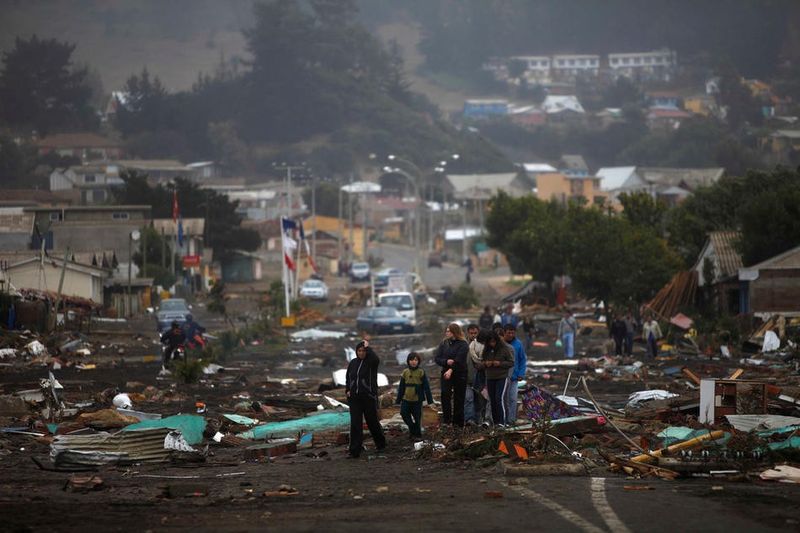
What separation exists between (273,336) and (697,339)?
46.7ft

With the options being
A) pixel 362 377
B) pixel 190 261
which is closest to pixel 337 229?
pixel 190 261

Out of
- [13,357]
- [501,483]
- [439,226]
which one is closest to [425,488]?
[501,483]

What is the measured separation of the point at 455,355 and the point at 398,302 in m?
36.0

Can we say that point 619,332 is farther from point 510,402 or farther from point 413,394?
point 413,394

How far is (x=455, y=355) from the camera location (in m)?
17.9

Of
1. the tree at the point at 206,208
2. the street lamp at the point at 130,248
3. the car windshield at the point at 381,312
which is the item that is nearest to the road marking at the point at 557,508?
the car windshield at the point at 381,312

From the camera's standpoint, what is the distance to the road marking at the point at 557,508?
36.3 feet

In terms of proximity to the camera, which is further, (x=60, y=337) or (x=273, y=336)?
(x=273, y=336)

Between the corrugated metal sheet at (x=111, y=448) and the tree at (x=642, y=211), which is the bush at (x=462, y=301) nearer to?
the tree at (x=642, y=211)

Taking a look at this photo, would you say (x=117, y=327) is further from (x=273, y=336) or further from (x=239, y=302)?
(x=239, y=302)

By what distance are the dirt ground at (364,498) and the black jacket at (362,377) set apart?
739 millimetres

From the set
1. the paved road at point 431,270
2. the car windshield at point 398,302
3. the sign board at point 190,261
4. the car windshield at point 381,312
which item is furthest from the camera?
the paved road at point 431,270

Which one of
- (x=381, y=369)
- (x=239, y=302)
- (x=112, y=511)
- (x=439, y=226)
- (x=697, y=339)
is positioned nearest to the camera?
(x=112, y=511)

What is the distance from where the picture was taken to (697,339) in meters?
36.1
